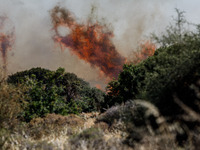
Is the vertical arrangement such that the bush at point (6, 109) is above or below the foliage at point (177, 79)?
above

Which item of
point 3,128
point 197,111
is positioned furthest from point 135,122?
point 3,128

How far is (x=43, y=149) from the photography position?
220 inches

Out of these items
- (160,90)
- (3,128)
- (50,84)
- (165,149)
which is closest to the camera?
(165,149)

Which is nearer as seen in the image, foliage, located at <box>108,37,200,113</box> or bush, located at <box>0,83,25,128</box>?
foliage, located at <box>108,37,200,113</box>

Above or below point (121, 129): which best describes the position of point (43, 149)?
below

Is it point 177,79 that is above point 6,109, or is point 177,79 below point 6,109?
below

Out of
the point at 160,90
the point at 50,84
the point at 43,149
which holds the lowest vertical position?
the point at 43,149

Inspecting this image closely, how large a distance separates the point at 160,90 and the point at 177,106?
691mm

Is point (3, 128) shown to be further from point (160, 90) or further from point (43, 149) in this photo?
point (160, 90)

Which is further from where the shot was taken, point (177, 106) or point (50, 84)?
point (50, 84)

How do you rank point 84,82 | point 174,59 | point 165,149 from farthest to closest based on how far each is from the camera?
1. point 84,82
2. point 174,59
3. point 165,149

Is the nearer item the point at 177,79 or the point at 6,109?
the point at 177,79

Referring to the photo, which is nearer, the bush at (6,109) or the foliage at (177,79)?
the foliage at (177,79)

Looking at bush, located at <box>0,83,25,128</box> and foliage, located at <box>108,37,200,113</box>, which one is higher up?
bush, located at <box>0,83,25,128</box>
